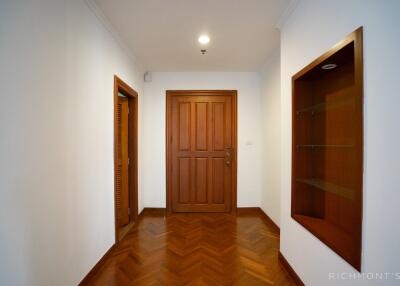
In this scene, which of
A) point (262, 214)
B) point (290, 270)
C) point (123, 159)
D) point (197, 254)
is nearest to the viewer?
point (290, 270)

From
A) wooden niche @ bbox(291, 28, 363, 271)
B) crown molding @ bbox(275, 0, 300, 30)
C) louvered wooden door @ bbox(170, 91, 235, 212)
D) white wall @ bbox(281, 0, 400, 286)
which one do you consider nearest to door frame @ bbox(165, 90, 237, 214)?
louvered wooden door @ bbox(170, 91, 235, 212)

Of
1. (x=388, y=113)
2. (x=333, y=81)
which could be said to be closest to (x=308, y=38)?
(x=333, y=81)

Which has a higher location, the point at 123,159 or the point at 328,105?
the point at 328,105

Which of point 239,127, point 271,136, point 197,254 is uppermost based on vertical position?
point 239,127

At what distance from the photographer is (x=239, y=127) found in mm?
3541

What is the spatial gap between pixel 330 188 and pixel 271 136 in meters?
1.57

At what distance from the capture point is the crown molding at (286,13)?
173cm

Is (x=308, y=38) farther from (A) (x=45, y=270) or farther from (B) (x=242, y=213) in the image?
(B) (x=242, y=213)

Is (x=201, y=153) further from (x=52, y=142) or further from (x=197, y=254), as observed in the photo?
(x=52, y=142)

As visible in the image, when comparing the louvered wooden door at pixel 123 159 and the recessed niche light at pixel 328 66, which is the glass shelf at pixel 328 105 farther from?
the louvered wooden door at pixel 123 159

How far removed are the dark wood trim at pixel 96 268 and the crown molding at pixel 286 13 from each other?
121 inches

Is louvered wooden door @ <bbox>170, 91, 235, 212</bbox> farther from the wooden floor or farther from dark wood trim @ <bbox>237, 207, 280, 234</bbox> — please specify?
the wooden floor

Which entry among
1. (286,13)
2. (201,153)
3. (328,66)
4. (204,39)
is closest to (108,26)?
(204,39)

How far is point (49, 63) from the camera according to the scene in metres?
1.28
